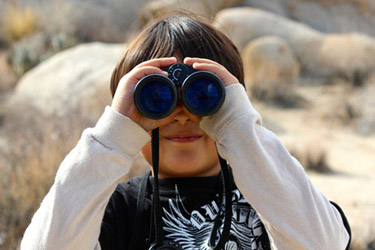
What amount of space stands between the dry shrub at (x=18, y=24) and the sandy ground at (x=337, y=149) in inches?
271

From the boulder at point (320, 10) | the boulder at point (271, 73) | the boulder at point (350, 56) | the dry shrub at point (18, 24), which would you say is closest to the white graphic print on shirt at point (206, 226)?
the boulder at point (271, 73)

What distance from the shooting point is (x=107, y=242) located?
1724mm

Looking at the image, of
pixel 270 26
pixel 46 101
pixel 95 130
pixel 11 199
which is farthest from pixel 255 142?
pixel 270 26

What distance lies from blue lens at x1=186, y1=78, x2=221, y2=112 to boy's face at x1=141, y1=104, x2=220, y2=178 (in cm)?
15

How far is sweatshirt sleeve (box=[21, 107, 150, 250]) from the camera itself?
4.76 feet

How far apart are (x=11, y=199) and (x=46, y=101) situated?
292 cm

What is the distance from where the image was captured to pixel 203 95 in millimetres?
1521

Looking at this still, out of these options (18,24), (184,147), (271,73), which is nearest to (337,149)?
(271,73)

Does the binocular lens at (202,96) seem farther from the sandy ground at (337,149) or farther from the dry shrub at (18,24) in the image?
the dry shrub at (18,24)

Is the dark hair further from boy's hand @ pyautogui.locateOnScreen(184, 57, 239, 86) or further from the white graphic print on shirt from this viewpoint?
the white graphic print on shirt

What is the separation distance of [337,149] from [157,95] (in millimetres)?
5531

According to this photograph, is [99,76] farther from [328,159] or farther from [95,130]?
[95,130]

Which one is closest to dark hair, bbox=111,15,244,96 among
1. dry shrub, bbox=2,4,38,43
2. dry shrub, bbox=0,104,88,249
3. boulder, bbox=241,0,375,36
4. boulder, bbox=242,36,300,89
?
dry shrub, bbox=0,104,88,249

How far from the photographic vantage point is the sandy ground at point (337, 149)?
165 inches
